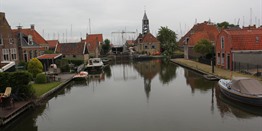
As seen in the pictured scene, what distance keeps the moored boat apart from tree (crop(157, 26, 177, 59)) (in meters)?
43.4

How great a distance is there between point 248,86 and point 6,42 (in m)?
29.4

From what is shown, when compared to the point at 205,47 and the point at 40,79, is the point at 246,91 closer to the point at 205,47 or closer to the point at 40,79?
the point at 40,79

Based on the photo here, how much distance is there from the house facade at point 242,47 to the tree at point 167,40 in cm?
3065

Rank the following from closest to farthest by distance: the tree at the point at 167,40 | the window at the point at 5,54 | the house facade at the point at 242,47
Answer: the house facade at the point at 242,47, the window at the point at 5,54, the tree at the point at 167,40

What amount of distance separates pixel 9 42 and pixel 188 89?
969 inches

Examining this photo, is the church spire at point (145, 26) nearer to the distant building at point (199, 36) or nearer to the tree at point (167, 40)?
the tree at point (167, 40)

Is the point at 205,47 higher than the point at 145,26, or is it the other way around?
the point at 145,26

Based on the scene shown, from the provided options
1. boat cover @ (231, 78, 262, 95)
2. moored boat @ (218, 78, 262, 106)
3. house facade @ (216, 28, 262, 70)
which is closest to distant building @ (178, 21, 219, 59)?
house facade @ (216, 28, 262, 70)

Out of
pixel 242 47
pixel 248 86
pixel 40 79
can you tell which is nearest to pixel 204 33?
pixel 242 47

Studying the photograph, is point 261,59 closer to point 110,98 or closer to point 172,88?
point 172,88

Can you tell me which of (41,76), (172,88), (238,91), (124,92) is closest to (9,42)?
(41,76)

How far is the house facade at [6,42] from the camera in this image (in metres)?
31.7

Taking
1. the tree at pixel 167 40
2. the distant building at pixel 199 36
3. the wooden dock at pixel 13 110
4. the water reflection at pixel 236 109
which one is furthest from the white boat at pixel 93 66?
the water reflection at pixel 236 109

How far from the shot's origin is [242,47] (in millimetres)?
28125
